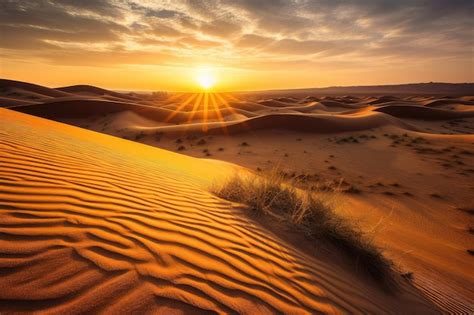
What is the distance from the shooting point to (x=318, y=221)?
3236 mm

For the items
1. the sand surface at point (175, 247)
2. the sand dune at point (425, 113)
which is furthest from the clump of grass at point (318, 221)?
the sand dune at point (425, 113)

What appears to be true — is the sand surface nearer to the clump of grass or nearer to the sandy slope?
the sandy slope

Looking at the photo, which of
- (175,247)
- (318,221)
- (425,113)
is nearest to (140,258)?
(175,247)

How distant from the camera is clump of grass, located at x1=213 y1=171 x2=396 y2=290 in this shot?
9.64ft

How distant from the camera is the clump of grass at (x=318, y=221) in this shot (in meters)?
2.94

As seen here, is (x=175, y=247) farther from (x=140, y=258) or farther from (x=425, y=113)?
(x=425, y=113)

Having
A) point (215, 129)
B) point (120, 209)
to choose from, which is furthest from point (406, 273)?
point (215, 129)

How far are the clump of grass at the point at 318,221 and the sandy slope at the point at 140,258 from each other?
0.30m

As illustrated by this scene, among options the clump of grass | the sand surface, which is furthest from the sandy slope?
the clump of grass

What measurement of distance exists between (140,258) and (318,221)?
2.22 metres

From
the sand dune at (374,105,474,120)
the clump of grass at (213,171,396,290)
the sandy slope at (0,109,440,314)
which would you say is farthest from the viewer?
the sand dune at (374,105,474,120)

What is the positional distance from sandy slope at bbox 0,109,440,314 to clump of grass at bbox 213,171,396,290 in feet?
1.00

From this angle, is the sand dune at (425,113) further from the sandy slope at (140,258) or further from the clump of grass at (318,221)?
the sandy slope at (140,258)

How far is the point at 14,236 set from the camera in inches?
70.4
